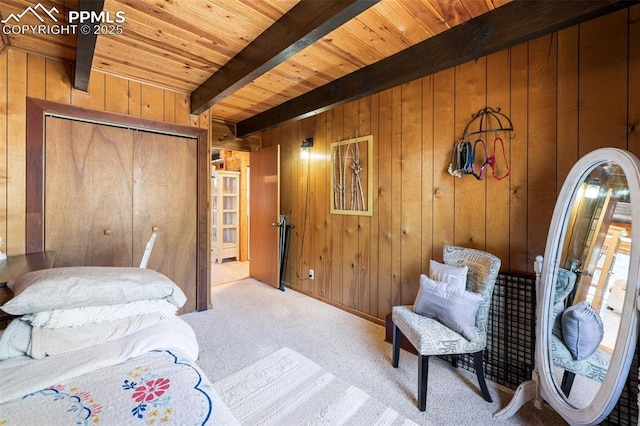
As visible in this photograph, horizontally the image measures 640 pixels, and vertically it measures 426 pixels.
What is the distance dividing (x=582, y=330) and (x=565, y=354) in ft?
0.54

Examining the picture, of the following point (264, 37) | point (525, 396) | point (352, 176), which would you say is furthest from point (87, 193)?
point (525, 396)

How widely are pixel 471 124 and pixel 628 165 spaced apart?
3.41 ft

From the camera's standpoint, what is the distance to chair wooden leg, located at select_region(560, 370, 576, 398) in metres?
1.44

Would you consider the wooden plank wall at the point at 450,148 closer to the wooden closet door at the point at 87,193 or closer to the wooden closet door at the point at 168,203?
the wooden closet door at the point at 168,203

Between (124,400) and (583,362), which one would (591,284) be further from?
(124,400)

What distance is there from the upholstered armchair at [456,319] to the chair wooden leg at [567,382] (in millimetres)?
375

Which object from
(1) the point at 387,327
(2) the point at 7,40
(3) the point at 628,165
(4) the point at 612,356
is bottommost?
(1) the point at 387,327

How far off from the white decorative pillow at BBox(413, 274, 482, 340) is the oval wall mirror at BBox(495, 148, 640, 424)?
1.09 feet

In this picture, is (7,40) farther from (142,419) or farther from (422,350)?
(422,350)

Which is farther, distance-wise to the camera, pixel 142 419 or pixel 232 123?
pixel 232 123

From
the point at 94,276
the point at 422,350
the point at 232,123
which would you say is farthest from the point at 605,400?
the point at 232,123

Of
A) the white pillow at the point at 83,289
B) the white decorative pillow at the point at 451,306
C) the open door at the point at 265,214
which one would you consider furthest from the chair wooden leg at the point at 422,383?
the open door at the point at 265,214

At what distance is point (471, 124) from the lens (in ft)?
7.04

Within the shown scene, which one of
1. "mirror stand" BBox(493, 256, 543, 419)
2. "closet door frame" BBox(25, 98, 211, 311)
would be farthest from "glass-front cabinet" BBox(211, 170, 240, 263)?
"mirror stand" BBox(493, 256, 543, 419)
